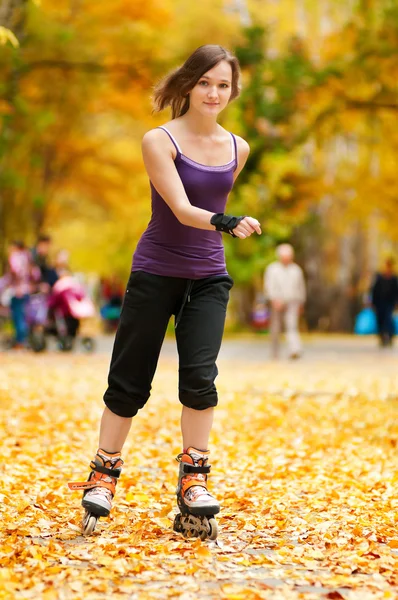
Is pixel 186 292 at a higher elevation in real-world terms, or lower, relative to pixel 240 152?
lower

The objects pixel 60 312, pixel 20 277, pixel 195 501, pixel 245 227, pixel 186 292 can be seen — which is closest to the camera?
pixel 245 227

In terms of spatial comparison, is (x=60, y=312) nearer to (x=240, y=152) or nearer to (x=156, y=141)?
(x=240, y=152)

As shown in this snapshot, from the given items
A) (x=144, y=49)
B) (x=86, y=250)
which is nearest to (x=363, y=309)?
(x=86, y=250)

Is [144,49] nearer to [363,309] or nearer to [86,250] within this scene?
[363,309]

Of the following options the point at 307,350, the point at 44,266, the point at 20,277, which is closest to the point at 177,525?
the point at 44,266

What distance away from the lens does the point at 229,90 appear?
16.9ft

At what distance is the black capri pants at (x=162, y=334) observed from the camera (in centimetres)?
507

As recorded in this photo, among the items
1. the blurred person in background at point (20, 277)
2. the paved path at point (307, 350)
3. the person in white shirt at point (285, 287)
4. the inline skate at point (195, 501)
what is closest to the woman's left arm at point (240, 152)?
the inline skate at point (195, 501)

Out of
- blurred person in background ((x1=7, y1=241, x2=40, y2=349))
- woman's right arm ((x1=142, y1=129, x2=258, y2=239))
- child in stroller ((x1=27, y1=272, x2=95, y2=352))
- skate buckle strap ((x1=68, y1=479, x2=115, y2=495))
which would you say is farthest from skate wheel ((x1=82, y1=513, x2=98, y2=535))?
blurred person in background ((x1=7, y1=241, x2=40, y2=349))

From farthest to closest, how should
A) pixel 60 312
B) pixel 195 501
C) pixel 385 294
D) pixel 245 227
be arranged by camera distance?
pixel 385 294, pixel 60 312, pixel 195 501, pixel 245 227

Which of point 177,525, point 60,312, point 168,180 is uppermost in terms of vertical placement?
point 168,180

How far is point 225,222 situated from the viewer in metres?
4.71

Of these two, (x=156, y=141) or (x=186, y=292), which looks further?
(x=186, y=292)

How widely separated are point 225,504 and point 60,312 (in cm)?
1297
